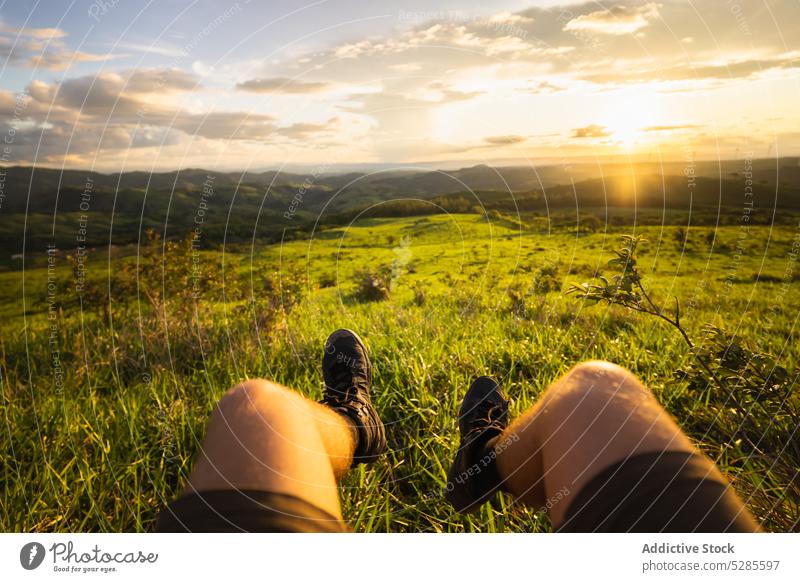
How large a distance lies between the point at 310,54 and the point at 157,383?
210cm

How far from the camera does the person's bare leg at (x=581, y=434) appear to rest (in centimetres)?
139

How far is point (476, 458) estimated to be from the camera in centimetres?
191

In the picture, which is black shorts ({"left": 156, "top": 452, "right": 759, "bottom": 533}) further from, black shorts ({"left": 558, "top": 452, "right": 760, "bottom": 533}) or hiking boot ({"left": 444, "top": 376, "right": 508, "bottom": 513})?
hiking boot ({"left": 444, "top": 376, "right": 508, "bottom": 513})

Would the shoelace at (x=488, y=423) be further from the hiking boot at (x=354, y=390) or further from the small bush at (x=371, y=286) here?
the small bush at (x=371, y=286)

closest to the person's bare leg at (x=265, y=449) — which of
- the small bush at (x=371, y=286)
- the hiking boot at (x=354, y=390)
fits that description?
the hiking boot at (x=354, y=390)

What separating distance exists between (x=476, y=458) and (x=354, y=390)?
2.73 feet

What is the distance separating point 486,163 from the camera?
109 inches

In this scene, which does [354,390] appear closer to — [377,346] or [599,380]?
[377,346]

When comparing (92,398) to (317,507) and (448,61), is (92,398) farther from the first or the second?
(448,61)

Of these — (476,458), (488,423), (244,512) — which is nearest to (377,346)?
(488,423)

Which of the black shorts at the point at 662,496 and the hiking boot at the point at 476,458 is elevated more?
the black shorts at the point at 662,496
